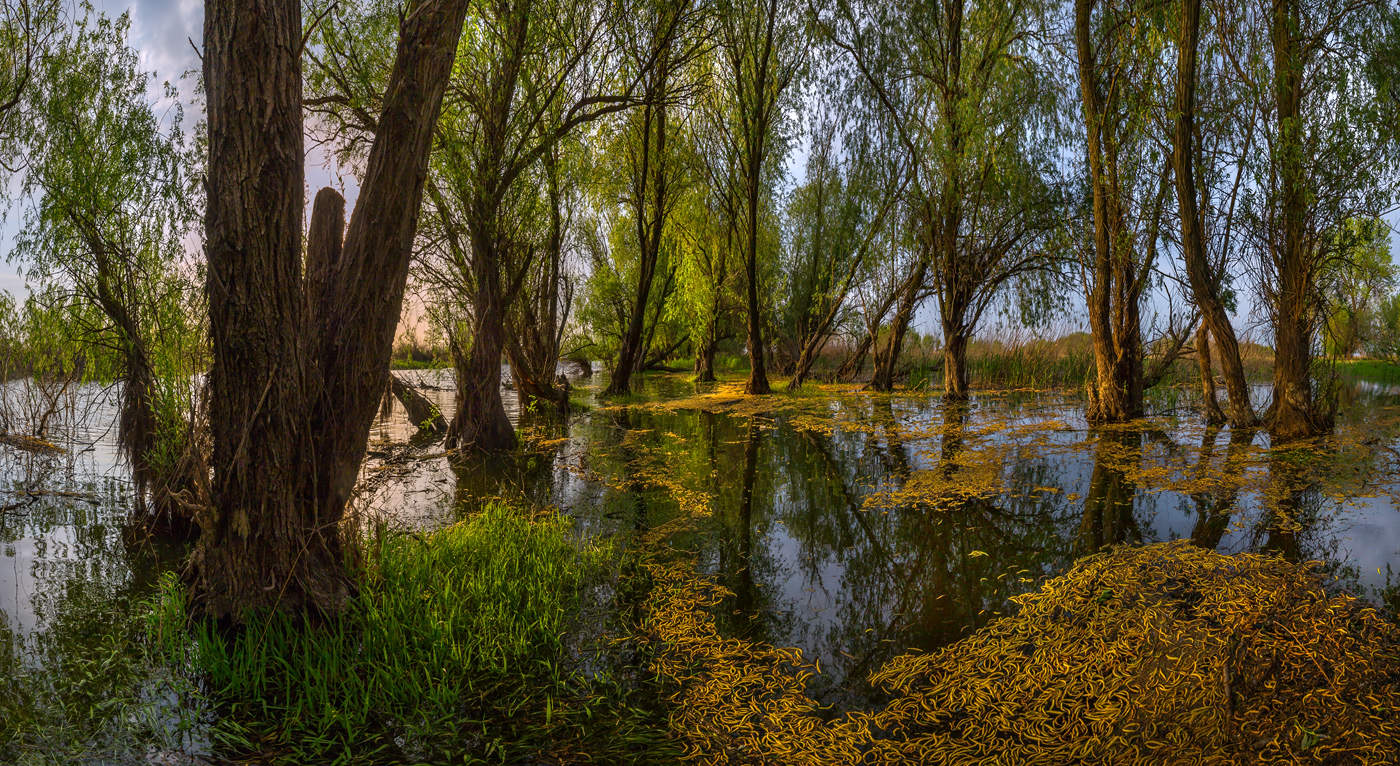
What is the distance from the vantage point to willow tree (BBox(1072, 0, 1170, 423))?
29.5ft

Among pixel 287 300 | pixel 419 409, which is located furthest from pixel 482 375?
pixel 287 300

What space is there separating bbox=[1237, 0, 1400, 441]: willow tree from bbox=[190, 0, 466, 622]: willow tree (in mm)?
9449

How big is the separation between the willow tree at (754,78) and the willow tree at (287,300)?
37.0 feet

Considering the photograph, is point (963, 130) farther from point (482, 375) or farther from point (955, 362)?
point (482, 375)

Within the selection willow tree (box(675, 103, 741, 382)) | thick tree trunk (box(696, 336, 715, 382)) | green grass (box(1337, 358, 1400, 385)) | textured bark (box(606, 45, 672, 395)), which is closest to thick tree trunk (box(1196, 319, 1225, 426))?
textured bark (box(606, 45, 672, 395))

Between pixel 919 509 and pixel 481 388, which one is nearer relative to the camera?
pixel 919 509

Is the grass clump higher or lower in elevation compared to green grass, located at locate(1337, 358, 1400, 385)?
lower

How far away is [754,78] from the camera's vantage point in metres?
14.5

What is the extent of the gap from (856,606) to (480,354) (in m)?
6.26

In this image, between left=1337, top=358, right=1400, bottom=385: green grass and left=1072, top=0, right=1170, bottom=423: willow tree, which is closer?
left=1072, top=0, right=1170, bottom=423: willow tree

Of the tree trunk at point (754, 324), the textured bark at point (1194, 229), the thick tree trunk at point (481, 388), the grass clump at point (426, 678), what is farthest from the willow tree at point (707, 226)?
the grass clump at point (426, 678)

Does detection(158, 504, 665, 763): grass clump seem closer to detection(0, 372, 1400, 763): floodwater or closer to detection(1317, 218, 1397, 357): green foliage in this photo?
detection(0, 372, 1400, 763): floodwater

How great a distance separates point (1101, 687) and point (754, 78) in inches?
563

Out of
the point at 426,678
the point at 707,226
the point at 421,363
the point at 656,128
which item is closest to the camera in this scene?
the point at 426,678
